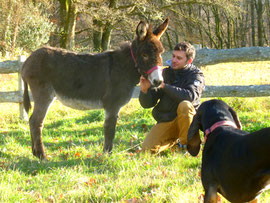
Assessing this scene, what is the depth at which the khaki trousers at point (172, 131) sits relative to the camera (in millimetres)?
4133

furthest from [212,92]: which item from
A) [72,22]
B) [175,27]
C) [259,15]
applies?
[259,15]

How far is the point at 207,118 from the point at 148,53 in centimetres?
165

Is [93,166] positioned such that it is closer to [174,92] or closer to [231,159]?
[174,92]

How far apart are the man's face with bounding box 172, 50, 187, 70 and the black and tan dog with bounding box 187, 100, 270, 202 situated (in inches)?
67.9

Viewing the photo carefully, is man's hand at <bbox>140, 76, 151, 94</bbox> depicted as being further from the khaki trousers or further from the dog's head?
the dog's head

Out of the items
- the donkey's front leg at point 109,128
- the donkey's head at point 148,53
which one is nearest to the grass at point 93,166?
the donkey's front leg at point 109,128

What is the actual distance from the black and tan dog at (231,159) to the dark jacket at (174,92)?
149cm

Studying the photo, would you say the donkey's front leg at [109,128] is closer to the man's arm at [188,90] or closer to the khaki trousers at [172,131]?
the khaki trousers at [172,131]

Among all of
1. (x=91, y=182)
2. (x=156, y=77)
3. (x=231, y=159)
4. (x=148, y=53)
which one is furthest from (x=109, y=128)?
(x=231, y=159)

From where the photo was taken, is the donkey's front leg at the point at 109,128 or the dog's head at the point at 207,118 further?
the donkey's front leg at the point at 109,128

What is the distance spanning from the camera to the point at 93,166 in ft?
12.4

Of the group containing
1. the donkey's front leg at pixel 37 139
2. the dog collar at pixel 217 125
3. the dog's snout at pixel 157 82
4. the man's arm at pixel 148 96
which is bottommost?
the donkey's front leg at pixel 37 139

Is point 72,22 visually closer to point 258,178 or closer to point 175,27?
point 175,27

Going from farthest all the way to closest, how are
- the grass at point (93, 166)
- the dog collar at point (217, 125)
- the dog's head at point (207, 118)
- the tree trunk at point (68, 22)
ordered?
the tree trunk at point (68, 22) < the grass at point (93, 166) < the dog's head at point (207, 118) < the dog collar at point (217, 125)
